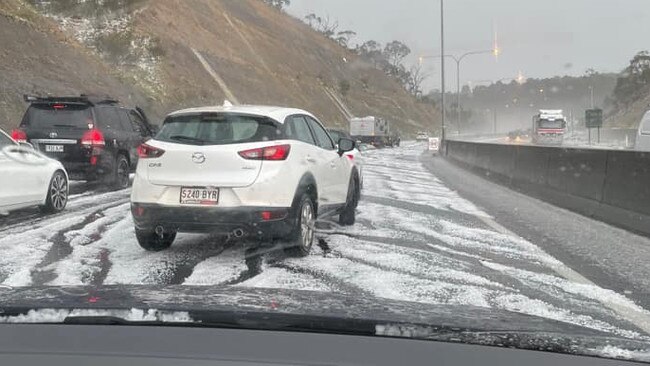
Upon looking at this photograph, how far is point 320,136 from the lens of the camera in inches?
342

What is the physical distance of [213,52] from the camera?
203 feet

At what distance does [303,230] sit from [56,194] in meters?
5.21

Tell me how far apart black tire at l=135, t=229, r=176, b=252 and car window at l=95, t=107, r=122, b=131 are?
640 centimetres

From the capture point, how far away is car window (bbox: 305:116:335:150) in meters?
8.50

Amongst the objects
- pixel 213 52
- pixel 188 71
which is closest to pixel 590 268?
pixel 188 71

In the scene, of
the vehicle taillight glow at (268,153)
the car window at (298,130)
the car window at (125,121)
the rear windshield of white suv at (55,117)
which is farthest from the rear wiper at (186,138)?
the car window at (125,121)

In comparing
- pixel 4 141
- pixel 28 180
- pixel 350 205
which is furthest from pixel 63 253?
pixel 350 205

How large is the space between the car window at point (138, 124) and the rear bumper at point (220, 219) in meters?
8.76

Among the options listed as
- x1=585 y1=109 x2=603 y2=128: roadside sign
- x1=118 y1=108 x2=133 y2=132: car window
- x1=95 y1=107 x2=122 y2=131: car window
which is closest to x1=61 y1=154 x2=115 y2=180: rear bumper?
x1=95 y1=107 x2=122 y2=131: car window

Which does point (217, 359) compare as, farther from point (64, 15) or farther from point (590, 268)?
point (64, 15)

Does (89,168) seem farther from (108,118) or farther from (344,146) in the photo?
(344,146)

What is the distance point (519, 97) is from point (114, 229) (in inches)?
5175

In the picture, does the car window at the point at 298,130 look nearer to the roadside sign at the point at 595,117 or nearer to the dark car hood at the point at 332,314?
the dark car hood at the point at 332,314

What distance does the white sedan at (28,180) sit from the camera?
30.9ft
